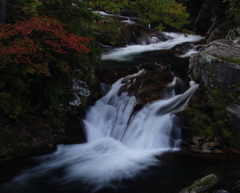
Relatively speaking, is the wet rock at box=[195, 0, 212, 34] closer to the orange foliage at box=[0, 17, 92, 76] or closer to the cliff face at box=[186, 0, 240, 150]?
the cliff face at box=[186, 0, 240, 150]

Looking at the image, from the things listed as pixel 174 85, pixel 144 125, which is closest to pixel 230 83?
pixel 174 85

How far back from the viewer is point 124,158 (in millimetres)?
7539

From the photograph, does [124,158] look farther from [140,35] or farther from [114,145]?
[140,35]

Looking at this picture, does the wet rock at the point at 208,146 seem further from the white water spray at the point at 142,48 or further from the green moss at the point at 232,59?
the white water spray at the point at 142,48

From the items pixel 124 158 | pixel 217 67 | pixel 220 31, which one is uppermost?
pixel 220 31

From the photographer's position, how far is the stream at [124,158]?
6.09m

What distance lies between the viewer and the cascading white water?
253 inches

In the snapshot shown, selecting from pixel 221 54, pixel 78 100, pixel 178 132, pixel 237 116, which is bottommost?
pixel 178 132

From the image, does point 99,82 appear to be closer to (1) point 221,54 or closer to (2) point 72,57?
(2) point 72,57

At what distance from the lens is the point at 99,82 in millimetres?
10828

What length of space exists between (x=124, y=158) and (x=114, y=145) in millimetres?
896

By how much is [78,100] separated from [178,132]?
159 inches

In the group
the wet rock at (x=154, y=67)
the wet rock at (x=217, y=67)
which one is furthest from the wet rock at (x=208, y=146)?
the wet rock at (x=154, y=67)

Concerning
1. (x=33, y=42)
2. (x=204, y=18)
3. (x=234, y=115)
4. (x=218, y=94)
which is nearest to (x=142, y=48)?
(x=204, y=18)
